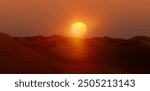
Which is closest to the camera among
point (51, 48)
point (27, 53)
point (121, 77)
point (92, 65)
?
point (121, 77)

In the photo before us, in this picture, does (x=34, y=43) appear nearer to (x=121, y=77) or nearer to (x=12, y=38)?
(x=12, y=38)

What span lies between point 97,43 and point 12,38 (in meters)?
0.95

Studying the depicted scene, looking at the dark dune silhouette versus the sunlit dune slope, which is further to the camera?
the sunlit dune slope

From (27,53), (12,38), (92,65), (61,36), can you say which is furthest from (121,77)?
(61,36)

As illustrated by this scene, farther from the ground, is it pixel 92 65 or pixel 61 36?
pixel 61 36

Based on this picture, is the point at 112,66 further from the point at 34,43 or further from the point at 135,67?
the point at 34,43

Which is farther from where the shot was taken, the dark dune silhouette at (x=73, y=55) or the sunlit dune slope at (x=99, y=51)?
the sunlit dune slope at (x=99, y=51)

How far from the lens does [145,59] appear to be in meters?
3.96

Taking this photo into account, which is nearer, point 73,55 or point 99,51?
point 73,55

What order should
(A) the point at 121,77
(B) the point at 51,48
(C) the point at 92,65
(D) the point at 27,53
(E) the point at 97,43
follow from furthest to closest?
(E) the point at 97,43
(B) the point at 51,48
(D) the point at 27,53
(C) the point at 92,65
(A) the point at 121,77

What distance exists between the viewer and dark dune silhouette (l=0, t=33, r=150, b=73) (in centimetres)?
356

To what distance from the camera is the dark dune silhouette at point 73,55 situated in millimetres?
3561

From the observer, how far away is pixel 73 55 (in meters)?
4.14

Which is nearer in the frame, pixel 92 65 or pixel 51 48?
pixel 92 65
